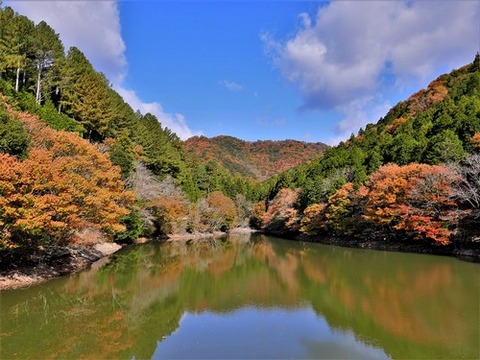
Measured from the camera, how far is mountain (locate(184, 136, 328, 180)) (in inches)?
5383

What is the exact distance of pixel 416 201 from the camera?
112 ft

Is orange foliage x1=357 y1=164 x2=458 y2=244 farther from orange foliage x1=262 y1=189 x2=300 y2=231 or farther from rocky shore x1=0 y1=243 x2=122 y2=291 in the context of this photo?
rocky shore x1=0 y1=243 x2=122 y2=291

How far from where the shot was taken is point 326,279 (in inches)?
905

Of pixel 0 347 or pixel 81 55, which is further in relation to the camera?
pixel 81 55

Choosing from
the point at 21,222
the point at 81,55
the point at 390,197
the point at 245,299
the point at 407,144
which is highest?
the point at 81,55

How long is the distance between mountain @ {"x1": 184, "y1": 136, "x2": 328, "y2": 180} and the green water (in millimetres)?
107405

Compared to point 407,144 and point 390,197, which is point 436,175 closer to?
point 390,197

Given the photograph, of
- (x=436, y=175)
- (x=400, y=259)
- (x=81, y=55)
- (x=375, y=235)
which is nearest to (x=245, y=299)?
(x=400, y=259)

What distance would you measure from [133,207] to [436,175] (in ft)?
90.8

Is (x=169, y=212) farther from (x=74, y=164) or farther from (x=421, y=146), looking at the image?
(x=421, y=146)

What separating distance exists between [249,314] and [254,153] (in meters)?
142

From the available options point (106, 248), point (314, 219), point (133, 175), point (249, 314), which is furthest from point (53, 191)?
point (314, 219)

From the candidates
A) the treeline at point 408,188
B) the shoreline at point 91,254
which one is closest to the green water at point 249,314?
the shoreline at point 91,254

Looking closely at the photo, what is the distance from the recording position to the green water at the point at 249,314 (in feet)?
37.2
